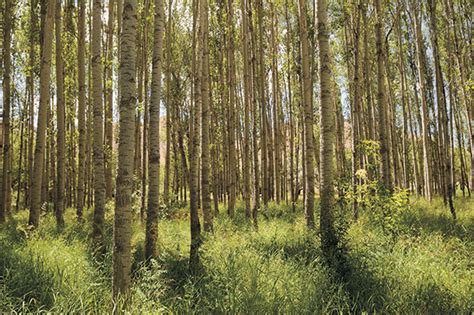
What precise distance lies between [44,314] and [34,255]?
2.05 meters

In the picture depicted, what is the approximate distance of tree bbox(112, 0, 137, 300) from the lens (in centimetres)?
334

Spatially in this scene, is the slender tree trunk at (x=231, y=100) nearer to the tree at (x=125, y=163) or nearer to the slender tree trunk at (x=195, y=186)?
the slender tree trunk at (x=195, y=186)

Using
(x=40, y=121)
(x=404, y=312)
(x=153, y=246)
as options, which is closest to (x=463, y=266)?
(x=404, y=312)

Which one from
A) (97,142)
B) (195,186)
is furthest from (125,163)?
(97,142)

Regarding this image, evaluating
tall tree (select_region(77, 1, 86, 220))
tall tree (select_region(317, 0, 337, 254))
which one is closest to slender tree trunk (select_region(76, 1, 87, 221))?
tall tree (select_region(77, 1, 86, 220))

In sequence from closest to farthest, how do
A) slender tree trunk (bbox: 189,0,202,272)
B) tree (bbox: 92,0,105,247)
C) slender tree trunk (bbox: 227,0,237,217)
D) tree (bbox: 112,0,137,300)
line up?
tree (bbox: 112,0,137,300)
slender tree trunk (bbox: 189,0,202,272)
tree (bbox: 92,0,105,247)
slender tree trunk (bbox: 227,0,237,217)

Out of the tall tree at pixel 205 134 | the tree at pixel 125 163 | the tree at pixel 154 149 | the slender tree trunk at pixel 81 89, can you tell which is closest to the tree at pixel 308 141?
the tall tree at pixel 205 134

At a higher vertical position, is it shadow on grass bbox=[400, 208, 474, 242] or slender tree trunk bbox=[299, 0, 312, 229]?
slender tree trunk bbox=[299, 0, 312, 229]

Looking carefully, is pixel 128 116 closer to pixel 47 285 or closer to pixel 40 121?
pixel 47 285

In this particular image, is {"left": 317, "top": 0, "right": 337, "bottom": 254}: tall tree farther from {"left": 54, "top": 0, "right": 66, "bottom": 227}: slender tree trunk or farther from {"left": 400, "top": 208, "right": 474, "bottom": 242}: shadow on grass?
{"left": 54, "top": 0, "right": 66, "bottom": 227}: slender tree trunk

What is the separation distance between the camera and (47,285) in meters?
3.92

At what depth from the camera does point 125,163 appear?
3494 millimetres

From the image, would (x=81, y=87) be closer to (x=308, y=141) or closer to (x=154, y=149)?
(x=154, y=149)

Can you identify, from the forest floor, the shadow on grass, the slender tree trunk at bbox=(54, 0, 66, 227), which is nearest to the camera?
the forest floor
